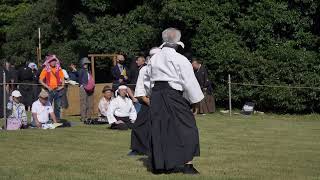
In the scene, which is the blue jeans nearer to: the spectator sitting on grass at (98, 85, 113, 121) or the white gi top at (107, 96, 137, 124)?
the spectator sitting on grass at (98, 85, 113, 121)

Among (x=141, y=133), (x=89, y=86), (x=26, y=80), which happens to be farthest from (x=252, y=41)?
(x=141, y=133)

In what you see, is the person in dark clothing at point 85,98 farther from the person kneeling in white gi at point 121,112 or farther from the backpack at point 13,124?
the person kneeling in white gi at point 121,112

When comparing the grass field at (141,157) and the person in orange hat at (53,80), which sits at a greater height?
the person in orange hat at (53,80)

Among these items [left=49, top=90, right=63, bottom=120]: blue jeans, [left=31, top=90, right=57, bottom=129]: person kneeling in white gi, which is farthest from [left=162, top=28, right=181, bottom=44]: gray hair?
[left=49, top=90, right=63, bottom=120]: blue jeans

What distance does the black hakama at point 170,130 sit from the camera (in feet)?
27.4

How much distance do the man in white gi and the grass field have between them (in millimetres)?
248

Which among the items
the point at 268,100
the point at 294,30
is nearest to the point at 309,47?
the point at 294,30

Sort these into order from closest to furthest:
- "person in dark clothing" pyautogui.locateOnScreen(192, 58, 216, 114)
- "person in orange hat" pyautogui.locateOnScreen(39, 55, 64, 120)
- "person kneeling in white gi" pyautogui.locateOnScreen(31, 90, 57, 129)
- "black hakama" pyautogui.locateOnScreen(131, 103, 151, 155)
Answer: "black hakama" pyautogui.locateOnScreen(131, 103, 151, 155), "person kneeling in white gi" pyautogui.locateOnScreen(31, 90, 57, 129), "person in orange hat" pyautogui.locateOnScreen(39, 55, 64, 120), "person in dark clothing" pyautogui.locateOnScreen(192, 58, 216, 114)

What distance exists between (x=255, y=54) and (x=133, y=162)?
13540mm

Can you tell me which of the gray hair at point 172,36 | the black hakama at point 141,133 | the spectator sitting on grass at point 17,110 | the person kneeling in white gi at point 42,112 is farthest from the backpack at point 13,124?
the gray hair at point 172,36

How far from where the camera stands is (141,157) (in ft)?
33.5

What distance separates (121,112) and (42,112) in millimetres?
1879

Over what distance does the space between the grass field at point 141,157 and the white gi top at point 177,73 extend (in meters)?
1.05

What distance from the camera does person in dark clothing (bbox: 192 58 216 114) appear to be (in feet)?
68.2
